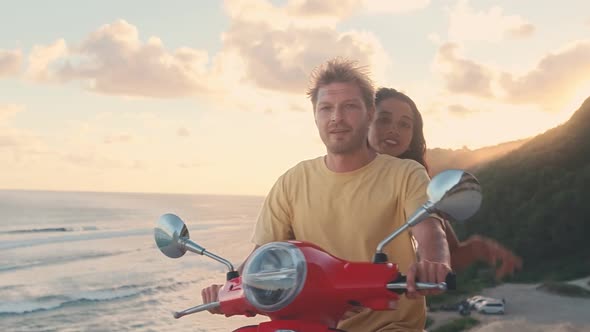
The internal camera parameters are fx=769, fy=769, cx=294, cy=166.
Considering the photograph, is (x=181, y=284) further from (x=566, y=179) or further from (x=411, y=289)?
(x=411, y=289)

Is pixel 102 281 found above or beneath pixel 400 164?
beneath

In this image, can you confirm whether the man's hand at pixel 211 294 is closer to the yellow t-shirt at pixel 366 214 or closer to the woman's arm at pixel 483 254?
the yellow t-shirt at pixel 366 214

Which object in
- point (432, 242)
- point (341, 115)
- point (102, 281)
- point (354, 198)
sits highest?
point (341, 115)

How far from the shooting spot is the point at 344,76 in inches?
92.2

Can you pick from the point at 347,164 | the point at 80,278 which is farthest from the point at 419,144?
the point at 80,278

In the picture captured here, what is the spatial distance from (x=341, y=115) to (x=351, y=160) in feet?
0.77

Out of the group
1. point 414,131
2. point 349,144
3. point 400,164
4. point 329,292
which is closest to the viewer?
point 329,292

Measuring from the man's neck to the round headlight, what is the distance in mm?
735

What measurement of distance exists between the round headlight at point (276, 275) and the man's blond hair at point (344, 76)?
715 millimetres

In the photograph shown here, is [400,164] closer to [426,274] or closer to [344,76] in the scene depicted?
[344,76]

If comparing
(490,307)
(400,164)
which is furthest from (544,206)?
(400,164)

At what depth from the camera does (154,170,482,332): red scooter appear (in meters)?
1.76

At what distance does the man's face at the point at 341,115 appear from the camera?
2.32m

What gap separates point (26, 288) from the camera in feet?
78.5
